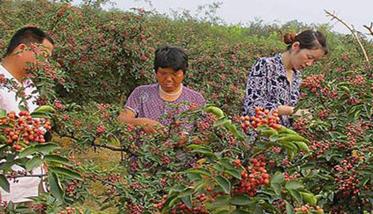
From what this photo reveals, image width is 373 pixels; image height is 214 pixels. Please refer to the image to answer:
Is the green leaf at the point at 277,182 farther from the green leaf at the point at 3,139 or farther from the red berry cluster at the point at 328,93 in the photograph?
the red berry cluster at the point at 328,93

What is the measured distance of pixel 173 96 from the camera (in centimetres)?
357

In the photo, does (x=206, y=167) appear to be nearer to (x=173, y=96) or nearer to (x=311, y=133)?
(x=311, y=133)

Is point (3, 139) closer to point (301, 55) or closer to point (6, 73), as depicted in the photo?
point (6, 73)

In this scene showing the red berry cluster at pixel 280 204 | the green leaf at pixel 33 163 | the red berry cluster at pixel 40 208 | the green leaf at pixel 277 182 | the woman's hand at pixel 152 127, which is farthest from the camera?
the woman's hand at pixel 152 127

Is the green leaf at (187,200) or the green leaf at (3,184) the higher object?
the green leaf at (3,184)

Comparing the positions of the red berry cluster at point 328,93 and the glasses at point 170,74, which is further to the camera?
the glasses at point 170,74

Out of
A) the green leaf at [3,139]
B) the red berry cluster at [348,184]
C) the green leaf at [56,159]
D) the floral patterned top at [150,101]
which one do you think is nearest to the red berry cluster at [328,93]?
the red berry cluster at [348,184]

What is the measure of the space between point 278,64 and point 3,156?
217 cm

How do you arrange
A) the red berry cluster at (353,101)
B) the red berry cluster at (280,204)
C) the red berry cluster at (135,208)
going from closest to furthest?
the red berry cluster at (280,204)
the red berry cluster at (135,208)
the red berry cluster at (353,101)

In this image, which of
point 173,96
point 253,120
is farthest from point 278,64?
point 253,120

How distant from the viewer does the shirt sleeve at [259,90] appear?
3.54 m

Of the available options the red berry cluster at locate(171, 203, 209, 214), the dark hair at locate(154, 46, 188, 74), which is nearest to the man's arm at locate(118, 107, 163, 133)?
the dark hair at locate(154, 46, 188, 74)

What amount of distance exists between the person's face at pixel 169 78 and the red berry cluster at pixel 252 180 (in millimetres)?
1844

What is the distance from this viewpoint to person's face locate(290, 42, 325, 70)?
3.62 metres
